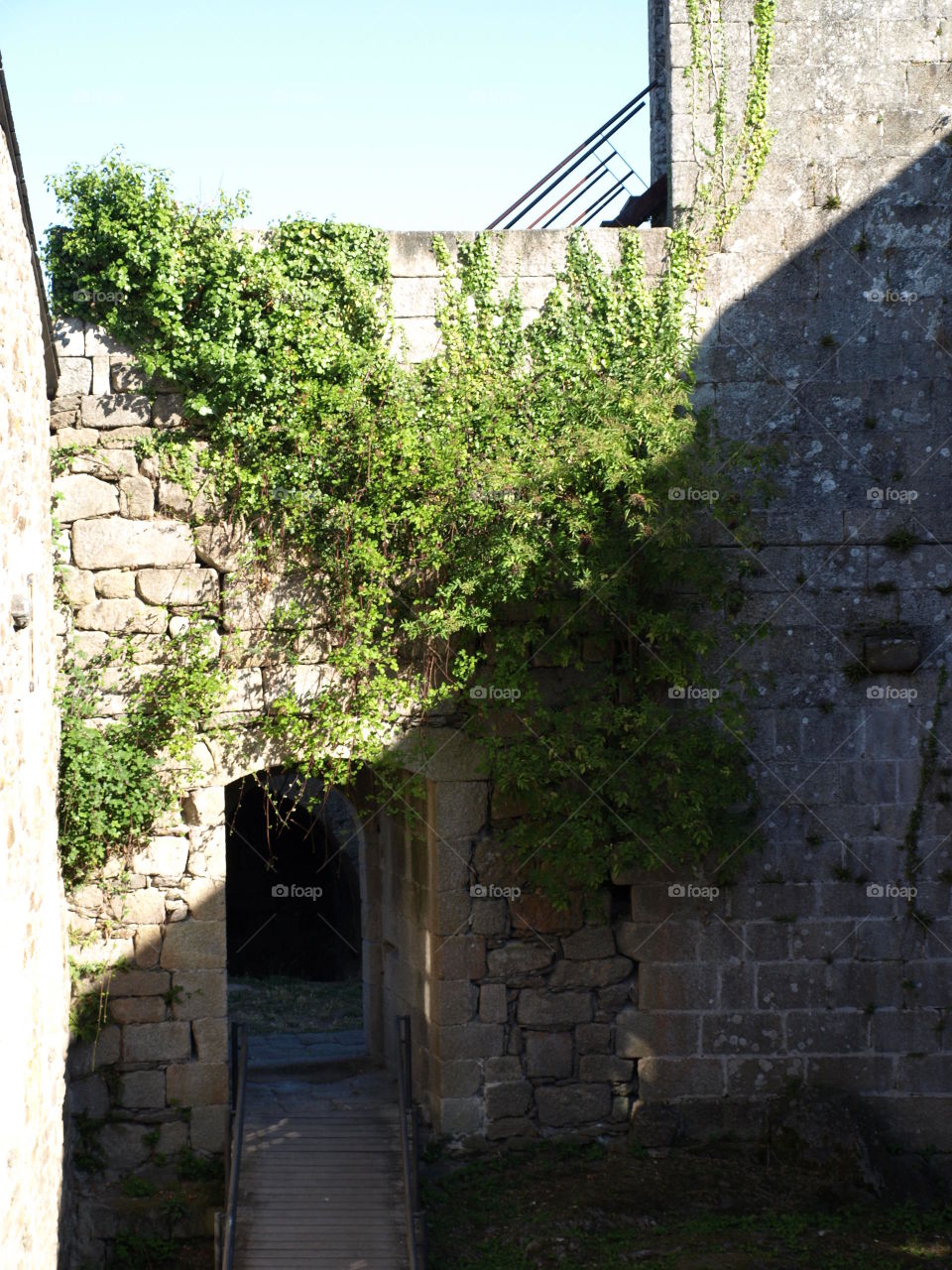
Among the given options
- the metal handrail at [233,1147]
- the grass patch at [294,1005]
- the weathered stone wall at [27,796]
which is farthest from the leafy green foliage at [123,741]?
the grass patch at [294,1005]

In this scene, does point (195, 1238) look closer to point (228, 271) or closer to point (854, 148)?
point (228, 271)

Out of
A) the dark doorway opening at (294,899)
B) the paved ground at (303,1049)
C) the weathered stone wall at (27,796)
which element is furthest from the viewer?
the dark doorway opening at (294,899)

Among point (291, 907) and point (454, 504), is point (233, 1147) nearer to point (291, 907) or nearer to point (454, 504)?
point (454, 504)

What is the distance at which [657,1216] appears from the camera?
7.51m

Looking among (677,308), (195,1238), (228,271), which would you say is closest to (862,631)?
(677,308)

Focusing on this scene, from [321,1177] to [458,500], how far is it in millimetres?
3630

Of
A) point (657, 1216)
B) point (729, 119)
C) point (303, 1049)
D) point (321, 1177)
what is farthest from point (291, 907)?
point (729, 119)

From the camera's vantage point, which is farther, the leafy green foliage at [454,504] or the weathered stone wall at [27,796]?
the leafy green foliage at [454,504]

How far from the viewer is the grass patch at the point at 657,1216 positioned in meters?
7.11

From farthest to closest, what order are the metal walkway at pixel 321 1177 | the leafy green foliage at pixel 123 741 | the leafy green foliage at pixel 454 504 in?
1. the leafy green foliage at pixel 454 504
2. the leafy green foliage at pixel 123 741
3. the metal walkway at pixel 321 1177

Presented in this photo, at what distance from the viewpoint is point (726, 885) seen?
8086 millimetres

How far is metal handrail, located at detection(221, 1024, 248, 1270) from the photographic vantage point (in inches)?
268

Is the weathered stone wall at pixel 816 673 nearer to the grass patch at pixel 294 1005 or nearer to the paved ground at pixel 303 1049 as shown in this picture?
the paved ground at pixel 303 1049

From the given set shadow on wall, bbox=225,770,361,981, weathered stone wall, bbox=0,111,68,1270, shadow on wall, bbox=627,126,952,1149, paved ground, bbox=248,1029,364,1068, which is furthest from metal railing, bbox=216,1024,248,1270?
shadow on wall, bbox=225,770,361,981
